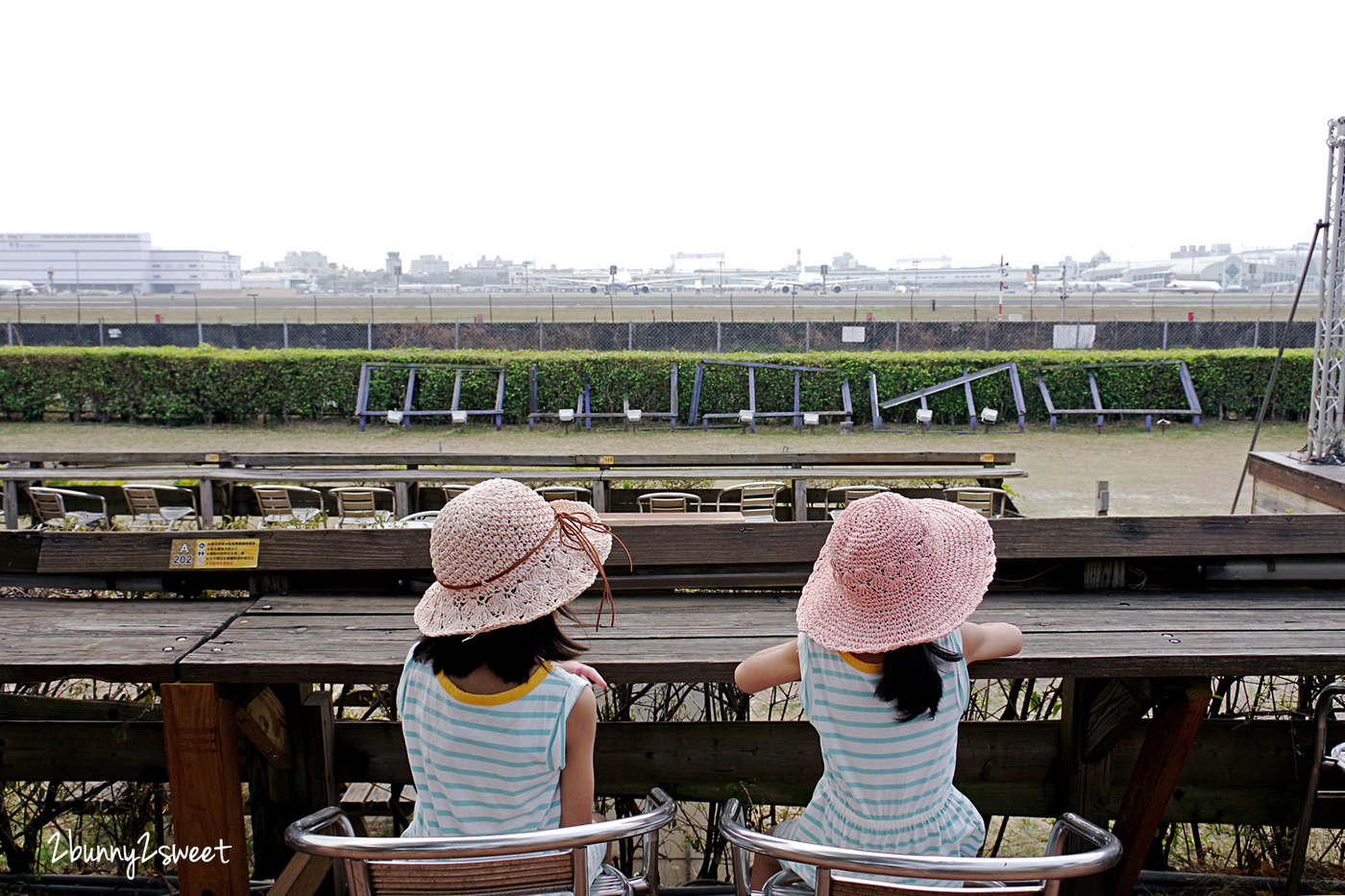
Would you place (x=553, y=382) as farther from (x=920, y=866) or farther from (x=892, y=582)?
(x=920, y=866)

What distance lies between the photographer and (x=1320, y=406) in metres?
10.1

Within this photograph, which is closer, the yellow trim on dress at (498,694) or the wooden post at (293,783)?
the yellow trim on dress at (498,694)

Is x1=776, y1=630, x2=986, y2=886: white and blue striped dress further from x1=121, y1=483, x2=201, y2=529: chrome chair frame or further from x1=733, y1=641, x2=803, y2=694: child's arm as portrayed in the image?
x1=121, y1=483, x2=201, y2=529: chrome chair frame

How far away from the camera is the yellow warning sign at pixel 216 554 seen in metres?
2.79

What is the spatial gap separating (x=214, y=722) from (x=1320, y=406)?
11317mm

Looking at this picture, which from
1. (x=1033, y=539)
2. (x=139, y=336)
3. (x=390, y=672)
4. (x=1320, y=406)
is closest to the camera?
(x=390, y=672)

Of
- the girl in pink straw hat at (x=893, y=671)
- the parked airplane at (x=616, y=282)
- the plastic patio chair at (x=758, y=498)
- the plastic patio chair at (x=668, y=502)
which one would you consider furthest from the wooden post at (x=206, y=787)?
the parked airplane at (x=616, y=282)

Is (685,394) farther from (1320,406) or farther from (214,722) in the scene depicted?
(214,722)

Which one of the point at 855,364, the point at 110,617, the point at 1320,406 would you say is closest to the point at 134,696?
the point at 110,617

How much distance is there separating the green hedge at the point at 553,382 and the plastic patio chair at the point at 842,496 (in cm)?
1052

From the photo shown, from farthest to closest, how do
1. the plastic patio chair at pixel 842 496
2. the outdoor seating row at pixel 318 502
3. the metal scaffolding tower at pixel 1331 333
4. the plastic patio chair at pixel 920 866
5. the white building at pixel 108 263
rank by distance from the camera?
the white building at pixel 108 263 → the metal scaffolding tower at pixel 1331 333 → the plastic patio chair at pixel 842 496 → the outdoor seating row at pixel 318 502 → the plastic patio chair at pixel 920 866

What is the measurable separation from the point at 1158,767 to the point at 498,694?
1752mm

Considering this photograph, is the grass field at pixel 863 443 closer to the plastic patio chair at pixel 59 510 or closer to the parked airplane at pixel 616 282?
the plastic patio chair at pixel 59 510

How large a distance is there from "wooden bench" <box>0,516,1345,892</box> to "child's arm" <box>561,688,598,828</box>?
41 centimetres
